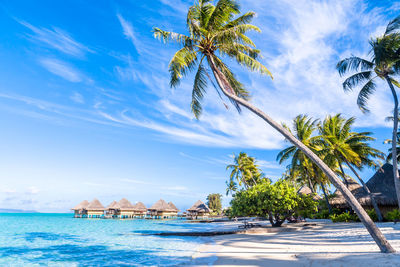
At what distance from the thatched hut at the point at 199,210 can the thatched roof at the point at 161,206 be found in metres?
4.94

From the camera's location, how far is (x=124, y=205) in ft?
169

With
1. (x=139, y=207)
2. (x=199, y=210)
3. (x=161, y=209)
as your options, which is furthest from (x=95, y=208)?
(x=199, y=210)

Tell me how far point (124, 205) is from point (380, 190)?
46.6 metres

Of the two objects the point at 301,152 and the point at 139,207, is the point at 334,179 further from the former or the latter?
the point at 139,207

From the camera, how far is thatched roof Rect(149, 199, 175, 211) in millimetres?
51406

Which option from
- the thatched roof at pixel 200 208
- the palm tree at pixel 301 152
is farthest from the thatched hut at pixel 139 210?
the palm tree at pixel 301 152

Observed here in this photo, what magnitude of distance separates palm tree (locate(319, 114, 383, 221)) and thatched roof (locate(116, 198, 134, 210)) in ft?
147

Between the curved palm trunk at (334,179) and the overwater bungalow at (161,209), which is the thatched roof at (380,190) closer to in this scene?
the curved palm trunk at (334,179)

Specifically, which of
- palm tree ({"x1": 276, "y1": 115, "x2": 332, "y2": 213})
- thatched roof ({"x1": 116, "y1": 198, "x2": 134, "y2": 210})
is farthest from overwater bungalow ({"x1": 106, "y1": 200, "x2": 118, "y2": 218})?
palm tree ({"x1": 276, "y1": 115, "x2": 332, "y2": 213})

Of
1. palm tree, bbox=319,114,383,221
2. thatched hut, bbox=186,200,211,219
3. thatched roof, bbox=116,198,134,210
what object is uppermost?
palm tree, bbox=319,114,383,221

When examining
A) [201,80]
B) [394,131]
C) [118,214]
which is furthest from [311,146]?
[118,214]

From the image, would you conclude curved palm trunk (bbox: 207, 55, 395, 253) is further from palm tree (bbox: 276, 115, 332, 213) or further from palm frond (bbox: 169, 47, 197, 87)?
palm tree (bbox: 276, 115, 332, 213)

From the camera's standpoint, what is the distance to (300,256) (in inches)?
281

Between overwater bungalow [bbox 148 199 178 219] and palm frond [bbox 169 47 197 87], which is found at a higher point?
palm frond [bbox 169 47 197 87]
